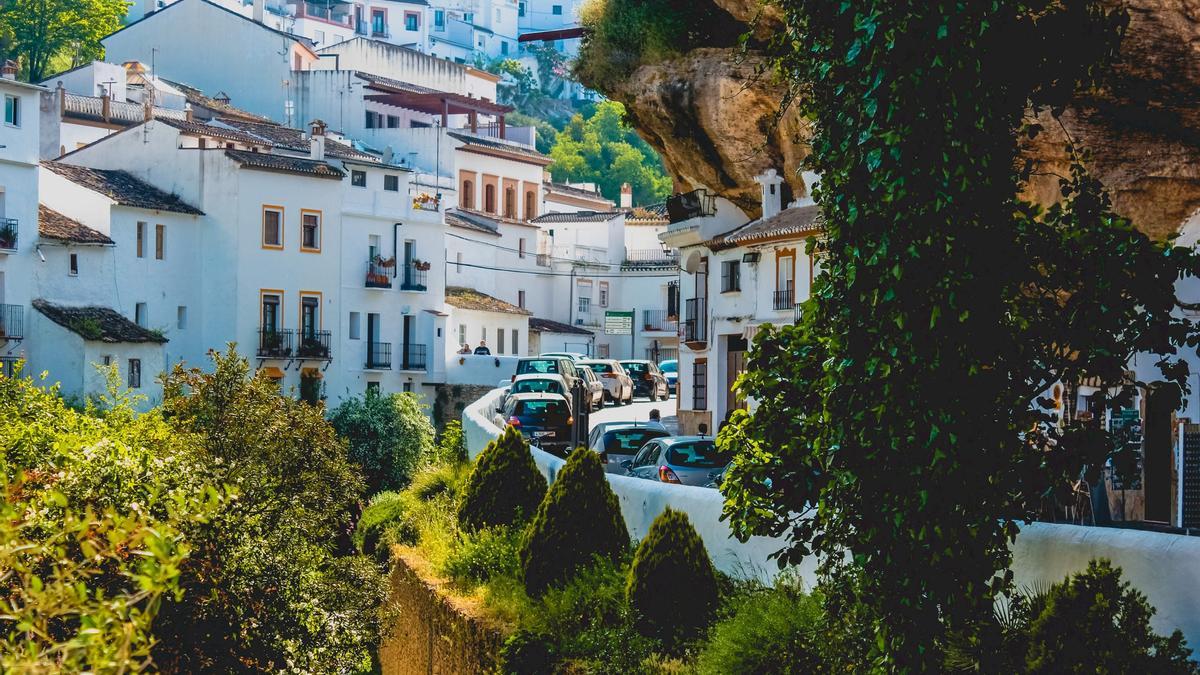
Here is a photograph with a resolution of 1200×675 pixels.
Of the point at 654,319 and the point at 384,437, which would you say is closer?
the point at 384,437

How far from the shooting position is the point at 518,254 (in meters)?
81.7

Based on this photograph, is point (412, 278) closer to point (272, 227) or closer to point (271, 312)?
point (271, 312)

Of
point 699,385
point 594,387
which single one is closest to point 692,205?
point 699,385

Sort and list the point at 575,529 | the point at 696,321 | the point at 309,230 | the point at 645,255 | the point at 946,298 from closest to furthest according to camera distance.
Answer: the point at 946,298 < the point at 575,529 < the point at 696,321 < the point at 309,230 < the point at 645,255

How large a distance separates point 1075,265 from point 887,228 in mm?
1423

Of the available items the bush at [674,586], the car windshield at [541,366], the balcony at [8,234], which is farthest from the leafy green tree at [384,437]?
the bush at [674,586]

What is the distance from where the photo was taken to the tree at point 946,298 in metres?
11.2

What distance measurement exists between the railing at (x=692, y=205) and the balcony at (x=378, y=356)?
2172cm

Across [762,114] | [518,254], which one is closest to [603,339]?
[518,254]

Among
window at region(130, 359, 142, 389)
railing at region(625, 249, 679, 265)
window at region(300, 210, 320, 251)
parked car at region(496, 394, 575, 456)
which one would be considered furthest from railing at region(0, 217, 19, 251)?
railing at region(625, 249, 679, 265)

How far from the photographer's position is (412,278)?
67.4 m

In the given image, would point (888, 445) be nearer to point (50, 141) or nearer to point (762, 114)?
point (762, 114)

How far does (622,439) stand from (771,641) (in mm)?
18213

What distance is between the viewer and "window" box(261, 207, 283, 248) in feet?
204
